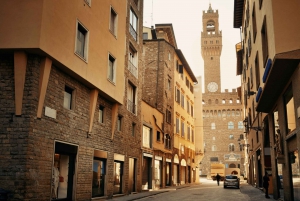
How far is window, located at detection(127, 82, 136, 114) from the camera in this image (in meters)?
23.5

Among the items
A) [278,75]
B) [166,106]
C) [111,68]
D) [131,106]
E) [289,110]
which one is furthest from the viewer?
[166,106]

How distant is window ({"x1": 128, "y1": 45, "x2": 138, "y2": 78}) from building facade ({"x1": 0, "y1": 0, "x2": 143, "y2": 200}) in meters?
1.79

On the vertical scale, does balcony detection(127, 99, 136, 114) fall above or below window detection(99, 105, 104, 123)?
above

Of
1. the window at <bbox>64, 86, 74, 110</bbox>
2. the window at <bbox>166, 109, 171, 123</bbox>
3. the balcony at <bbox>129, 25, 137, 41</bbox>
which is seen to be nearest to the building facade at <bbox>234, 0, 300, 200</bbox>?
the window at <bbox>64, 86, 74, 110</bbox>

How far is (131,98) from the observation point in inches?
956

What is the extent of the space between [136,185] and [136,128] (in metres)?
4.01

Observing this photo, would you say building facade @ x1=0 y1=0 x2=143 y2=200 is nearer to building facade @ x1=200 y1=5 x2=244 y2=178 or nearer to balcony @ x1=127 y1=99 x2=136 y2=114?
balcony @ x1=127 y1=99 x2=136 y2=114

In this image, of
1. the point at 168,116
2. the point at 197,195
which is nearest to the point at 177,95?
the point at 168,116

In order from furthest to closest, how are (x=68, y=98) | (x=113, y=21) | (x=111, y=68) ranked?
(x=113, y=21) < (x=111, y=68) < (x=68, y=98)

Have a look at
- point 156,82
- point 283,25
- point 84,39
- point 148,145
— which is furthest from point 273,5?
point 156,82

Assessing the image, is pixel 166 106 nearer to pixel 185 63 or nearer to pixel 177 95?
pixel 177 95

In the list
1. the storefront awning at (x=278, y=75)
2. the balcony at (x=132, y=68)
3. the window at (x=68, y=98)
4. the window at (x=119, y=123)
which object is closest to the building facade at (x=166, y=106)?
the balcony at (x=132, y=68)

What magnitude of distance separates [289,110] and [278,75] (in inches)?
67.1

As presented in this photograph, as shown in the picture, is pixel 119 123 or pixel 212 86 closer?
pixel 119 123
